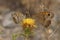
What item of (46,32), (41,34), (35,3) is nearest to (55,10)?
(35,3)

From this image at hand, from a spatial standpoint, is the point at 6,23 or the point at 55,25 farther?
the point at 6,23

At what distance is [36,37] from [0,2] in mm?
703

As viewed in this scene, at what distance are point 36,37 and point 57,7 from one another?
20.4 inches

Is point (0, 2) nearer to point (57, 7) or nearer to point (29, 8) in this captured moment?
point (29, 8)

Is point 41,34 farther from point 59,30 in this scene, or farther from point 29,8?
point 29,8

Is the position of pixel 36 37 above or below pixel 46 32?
below

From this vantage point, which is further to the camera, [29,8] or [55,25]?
[29,8]

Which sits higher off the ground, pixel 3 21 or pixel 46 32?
pixel 46 32

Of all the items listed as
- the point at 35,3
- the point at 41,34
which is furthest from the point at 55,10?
the point at 41,34

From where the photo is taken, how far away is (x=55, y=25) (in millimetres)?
1692

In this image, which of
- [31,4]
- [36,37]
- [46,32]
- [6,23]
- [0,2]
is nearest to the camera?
[46,32]

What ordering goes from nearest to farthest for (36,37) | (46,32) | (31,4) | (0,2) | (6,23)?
(46,32)
(36,37)
(6,23)
(31,4)
(0,2)

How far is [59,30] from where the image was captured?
1.67 meters

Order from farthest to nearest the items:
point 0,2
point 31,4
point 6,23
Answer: point 0,2 < point 31,4 < point 6,23
